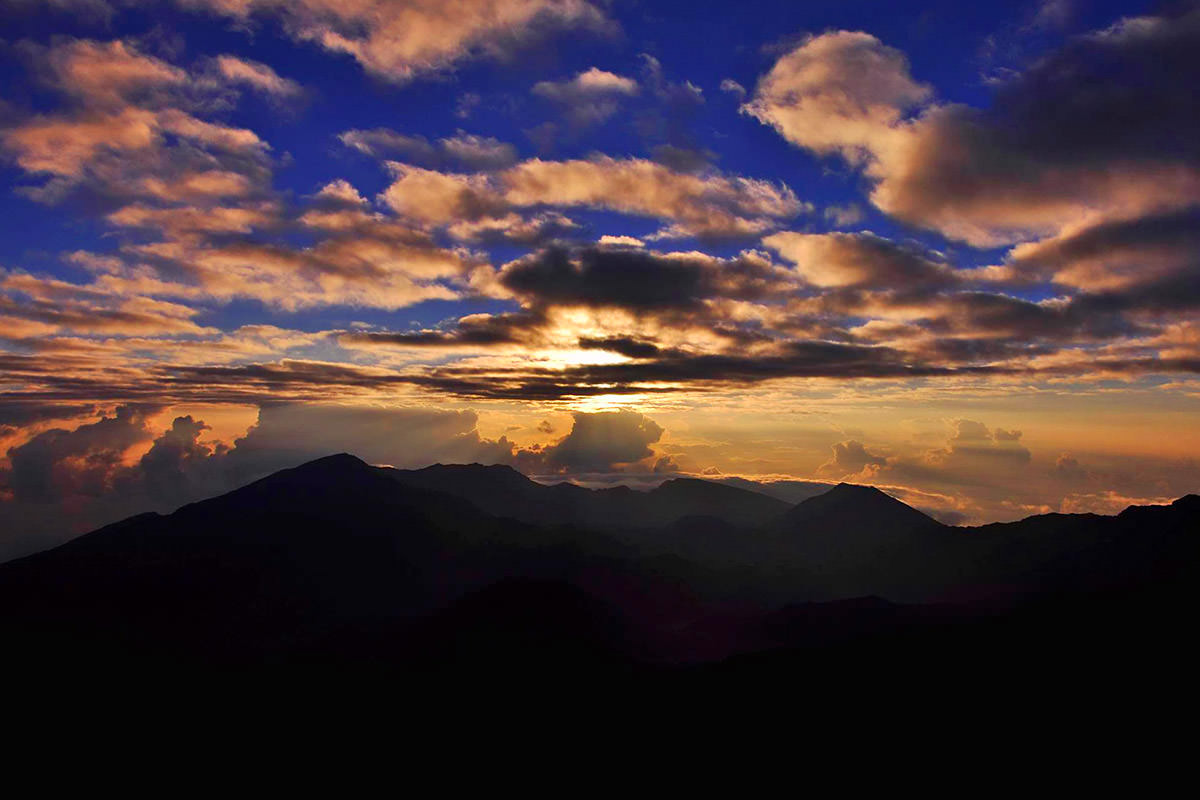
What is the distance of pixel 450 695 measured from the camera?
131 meters

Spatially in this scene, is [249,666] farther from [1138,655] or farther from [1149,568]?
[1149,568]

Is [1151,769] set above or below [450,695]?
above

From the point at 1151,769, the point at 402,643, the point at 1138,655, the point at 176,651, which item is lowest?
the point at 176,651

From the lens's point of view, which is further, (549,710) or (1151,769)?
(549,710)

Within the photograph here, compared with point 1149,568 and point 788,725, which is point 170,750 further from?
point 1149,568

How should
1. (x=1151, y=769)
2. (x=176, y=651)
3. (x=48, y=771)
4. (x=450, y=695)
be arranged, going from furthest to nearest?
(x=176, y=651), (x=450, y=695), (x=48, y=771), (x=1151, y=769)

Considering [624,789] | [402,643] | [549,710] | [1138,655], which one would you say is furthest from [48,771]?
[1138,655]

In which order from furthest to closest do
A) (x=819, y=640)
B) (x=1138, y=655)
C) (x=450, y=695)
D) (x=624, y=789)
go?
(x=819, y=640)
(x=450, y=695)
(x=1138, y=655)
(x=624, y=789)

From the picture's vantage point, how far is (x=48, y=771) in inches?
4680

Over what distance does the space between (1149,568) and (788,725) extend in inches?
5608

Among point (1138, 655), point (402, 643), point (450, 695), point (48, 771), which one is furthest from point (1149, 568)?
point (48, 771)

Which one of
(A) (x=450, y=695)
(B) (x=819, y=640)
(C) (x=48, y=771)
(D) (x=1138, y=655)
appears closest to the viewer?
(D) (x=1138, y=655)

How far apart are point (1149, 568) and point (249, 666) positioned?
258 metres

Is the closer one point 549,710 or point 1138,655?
point 1138,655
